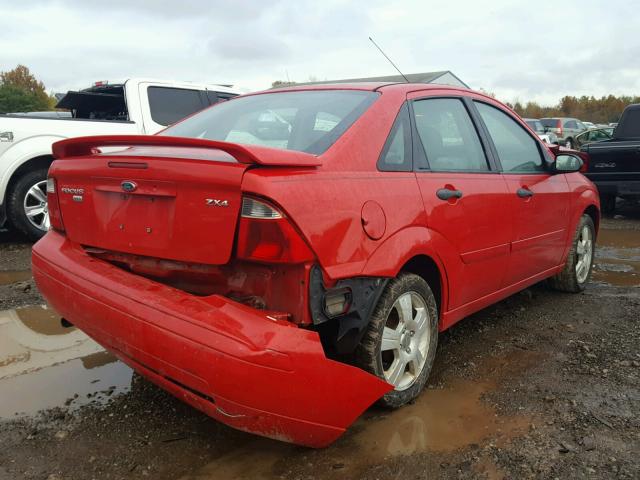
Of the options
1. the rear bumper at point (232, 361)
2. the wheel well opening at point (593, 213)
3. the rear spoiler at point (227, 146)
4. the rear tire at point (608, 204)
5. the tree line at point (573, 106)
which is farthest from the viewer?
the tree line at point (573, 106)

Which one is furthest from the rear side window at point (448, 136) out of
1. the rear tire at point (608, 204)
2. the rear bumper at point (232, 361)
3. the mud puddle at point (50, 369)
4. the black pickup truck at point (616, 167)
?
the rear tire at point (608, 204)

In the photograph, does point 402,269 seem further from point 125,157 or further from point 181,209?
point 125,157

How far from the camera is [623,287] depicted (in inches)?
203

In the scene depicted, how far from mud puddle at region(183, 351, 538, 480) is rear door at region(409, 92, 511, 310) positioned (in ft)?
1.77

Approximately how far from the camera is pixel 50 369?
3336mm

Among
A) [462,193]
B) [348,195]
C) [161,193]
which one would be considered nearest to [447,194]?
[462,193]

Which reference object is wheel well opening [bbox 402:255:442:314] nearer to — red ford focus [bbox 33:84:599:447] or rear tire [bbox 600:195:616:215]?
red ford focus [bbox 33:84:599:447]

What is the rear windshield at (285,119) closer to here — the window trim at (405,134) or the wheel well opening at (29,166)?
the window trim at (405,134)

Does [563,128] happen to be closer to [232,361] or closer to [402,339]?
[402,339]

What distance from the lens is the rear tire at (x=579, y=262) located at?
4695 millimetres

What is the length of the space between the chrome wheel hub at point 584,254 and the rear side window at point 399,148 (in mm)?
2536

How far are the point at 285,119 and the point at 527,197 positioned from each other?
68.8 inches

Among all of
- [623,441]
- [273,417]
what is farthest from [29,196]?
[623,441]

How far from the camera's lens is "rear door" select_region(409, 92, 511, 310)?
9.70ft
